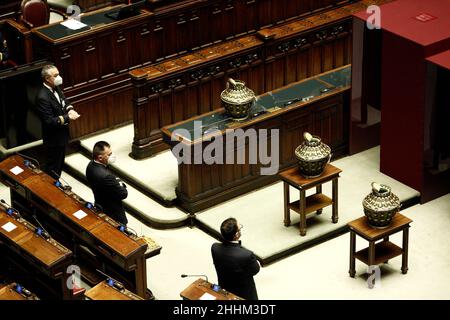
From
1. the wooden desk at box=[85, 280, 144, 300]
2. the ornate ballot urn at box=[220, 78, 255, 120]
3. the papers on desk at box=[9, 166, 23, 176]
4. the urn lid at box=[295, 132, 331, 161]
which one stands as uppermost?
the ornate ballot urn at box=[220, 78, 255, 120]

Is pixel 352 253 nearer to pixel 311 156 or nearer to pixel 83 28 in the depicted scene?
pixel 311 156

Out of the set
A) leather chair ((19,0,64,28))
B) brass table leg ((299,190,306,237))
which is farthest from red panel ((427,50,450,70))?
leather chair ((19,0,64,28))

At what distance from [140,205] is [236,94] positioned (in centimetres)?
157

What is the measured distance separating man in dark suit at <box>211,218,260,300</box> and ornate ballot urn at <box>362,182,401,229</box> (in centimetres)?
160

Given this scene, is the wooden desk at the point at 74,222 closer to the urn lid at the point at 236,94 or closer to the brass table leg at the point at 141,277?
the brass table leg at the point at 141,277

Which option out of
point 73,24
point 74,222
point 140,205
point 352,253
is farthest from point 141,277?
point 73,24

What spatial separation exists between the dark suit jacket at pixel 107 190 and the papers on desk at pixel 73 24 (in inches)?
112

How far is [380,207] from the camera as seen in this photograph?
1249 cm

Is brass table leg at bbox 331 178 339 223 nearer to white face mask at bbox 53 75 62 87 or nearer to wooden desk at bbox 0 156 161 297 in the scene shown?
wooden desk at bbox 0 156 161 297

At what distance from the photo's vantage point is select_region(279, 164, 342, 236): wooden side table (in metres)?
13.2

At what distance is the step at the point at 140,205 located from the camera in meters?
13.8

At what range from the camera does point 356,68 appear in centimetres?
1453
